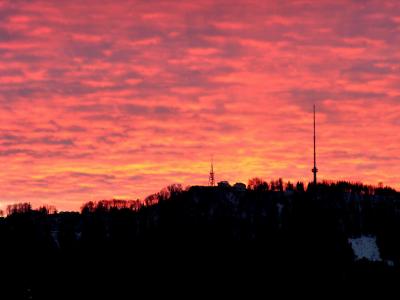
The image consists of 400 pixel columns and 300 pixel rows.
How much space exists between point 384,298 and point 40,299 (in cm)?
8119

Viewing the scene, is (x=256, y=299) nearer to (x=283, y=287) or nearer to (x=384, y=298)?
(x=283, y=287)

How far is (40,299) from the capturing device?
7864 inches

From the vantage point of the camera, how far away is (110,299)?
200 m

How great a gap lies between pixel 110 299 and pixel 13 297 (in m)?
22.9

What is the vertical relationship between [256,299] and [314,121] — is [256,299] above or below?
below

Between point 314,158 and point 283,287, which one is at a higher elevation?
point 314,158

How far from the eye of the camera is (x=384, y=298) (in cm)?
19175

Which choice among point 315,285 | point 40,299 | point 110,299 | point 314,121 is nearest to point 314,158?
point 314,121

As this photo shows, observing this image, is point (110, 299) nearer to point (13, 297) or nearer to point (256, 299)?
point (13, 297)

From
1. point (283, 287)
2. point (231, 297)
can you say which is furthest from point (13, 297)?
point (283, 287)

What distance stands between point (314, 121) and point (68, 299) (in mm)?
72405

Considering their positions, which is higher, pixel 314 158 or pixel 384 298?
pixel 314 158

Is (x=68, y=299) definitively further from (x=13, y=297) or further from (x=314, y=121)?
(x=314, y=121)

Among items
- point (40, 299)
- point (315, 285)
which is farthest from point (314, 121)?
point (40, 299)
